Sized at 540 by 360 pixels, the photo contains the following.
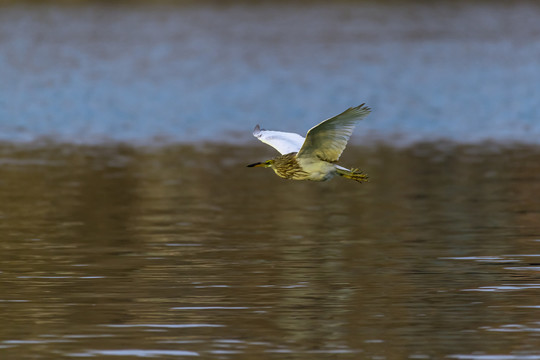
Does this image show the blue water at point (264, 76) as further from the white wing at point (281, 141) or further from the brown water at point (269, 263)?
the white wing at point (281, 141)

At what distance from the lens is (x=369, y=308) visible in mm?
9766

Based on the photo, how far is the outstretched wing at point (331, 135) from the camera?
10922mm

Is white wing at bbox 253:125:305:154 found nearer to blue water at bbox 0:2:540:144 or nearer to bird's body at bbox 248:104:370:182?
bird's body at bbox 248:104:370:182

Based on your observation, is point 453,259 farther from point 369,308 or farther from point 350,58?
point 350,58

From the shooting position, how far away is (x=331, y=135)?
11.2m

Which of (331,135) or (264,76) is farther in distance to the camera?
(264,76)

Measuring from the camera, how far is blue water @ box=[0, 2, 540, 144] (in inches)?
1062

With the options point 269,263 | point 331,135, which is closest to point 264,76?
point 269,263

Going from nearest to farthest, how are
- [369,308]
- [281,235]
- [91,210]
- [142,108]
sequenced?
[369,308] → [281,235] → [91,210] → [142,108]

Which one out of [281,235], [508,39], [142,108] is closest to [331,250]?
[281,235]

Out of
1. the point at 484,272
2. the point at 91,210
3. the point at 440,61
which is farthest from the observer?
the point at 440,61

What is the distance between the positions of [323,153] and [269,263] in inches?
48.5

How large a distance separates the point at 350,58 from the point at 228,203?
2382 centimetres

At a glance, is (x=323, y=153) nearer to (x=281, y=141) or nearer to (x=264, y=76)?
(x=281, y=141)
